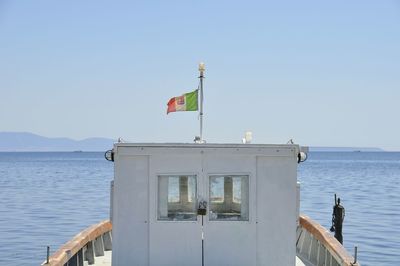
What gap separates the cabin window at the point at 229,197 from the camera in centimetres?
1048

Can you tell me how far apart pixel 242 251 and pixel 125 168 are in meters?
2.31

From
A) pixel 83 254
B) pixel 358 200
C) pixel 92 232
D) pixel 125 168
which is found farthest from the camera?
pixel 358 200

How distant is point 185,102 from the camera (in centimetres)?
1170

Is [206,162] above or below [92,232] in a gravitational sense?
above

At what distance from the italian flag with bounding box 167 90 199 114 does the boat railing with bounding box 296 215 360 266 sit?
3.64 m

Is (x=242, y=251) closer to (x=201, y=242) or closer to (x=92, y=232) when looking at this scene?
(x=201, y=242)

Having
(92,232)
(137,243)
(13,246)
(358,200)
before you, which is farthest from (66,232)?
(358,200)

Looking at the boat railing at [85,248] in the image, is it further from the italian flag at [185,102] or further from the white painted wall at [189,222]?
the italian flag at [185,102]

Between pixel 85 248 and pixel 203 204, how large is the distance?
3918 mm

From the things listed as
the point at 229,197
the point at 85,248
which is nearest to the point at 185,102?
the point at 229,197

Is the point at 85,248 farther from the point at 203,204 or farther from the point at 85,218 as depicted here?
the point at 85,218

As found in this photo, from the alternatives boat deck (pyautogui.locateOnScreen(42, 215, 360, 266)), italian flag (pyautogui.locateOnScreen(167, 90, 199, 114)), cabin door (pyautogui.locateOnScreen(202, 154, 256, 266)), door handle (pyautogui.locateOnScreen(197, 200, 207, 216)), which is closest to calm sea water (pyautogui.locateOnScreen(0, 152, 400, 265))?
boat deck (pyautogui.locateOnScreen(42, 215, 360, 266))

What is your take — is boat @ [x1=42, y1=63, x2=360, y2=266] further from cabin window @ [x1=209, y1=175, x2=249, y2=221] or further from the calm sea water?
the calm sea water

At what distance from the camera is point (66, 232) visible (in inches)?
1272
